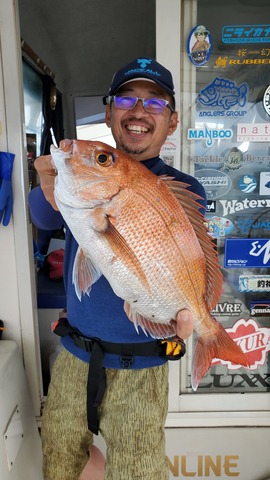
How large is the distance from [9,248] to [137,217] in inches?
45.5

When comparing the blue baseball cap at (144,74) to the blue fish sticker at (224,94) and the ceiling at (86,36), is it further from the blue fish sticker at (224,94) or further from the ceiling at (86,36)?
the ceiling at (86,36)

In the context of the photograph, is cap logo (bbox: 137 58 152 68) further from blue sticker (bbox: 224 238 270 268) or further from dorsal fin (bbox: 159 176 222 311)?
blue sticker (bbox: 224 238 270 268)

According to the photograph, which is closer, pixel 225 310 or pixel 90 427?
pixel 90 427

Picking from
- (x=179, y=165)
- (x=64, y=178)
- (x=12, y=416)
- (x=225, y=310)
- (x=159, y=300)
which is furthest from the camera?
(x=225, y=310)

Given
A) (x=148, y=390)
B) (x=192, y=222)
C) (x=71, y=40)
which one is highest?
(x=71, y=40)

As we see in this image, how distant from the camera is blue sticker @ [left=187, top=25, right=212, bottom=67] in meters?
1.72

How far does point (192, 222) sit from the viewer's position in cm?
103

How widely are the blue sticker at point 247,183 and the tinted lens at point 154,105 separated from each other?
0.83m

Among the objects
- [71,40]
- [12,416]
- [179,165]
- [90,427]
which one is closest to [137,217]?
[90,427]

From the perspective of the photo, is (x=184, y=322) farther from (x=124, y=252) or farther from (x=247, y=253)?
(x=247, y=253)

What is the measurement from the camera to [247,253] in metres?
1.91

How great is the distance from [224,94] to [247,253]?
33.1 inches

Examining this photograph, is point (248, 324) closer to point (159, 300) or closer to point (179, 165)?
point (179, 165)

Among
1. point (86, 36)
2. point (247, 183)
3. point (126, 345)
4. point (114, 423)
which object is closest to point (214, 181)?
point (247, 183)
